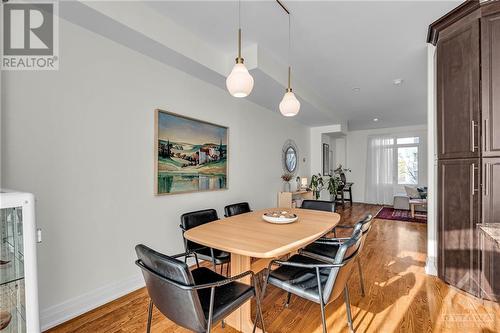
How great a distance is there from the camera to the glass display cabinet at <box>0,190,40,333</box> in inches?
46.5

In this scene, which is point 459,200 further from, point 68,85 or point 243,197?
point 68,85

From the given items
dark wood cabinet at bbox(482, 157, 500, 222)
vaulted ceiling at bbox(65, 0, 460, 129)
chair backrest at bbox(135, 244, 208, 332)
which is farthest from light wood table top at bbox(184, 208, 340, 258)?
vaulted ceiling at bbox(65, 0, 460, 129)

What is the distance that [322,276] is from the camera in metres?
1.69

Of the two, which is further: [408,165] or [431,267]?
[408,165]

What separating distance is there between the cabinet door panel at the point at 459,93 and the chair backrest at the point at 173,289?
2570mm

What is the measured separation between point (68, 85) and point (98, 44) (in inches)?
18.7

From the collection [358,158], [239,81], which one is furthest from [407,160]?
[239,81]

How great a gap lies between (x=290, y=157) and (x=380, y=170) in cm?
437

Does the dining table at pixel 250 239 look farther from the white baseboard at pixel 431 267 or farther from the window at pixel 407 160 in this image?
the window at pixel 407 160

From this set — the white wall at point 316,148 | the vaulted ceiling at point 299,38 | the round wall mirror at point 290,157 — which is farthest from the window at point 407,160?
the round wall mirror at point 290,157

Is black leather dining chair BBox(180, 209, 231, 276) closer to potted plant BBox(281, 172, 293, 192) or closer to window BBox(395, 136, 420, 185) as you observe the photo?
potted plant BBox(281, 172, 293, 192)

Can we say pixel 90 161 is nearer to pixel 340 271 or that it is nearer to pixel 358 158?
pixel 340 271

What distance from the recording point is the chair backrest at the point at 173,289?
Answer: 111 cm

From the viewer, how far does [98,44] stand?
2.10 meters
